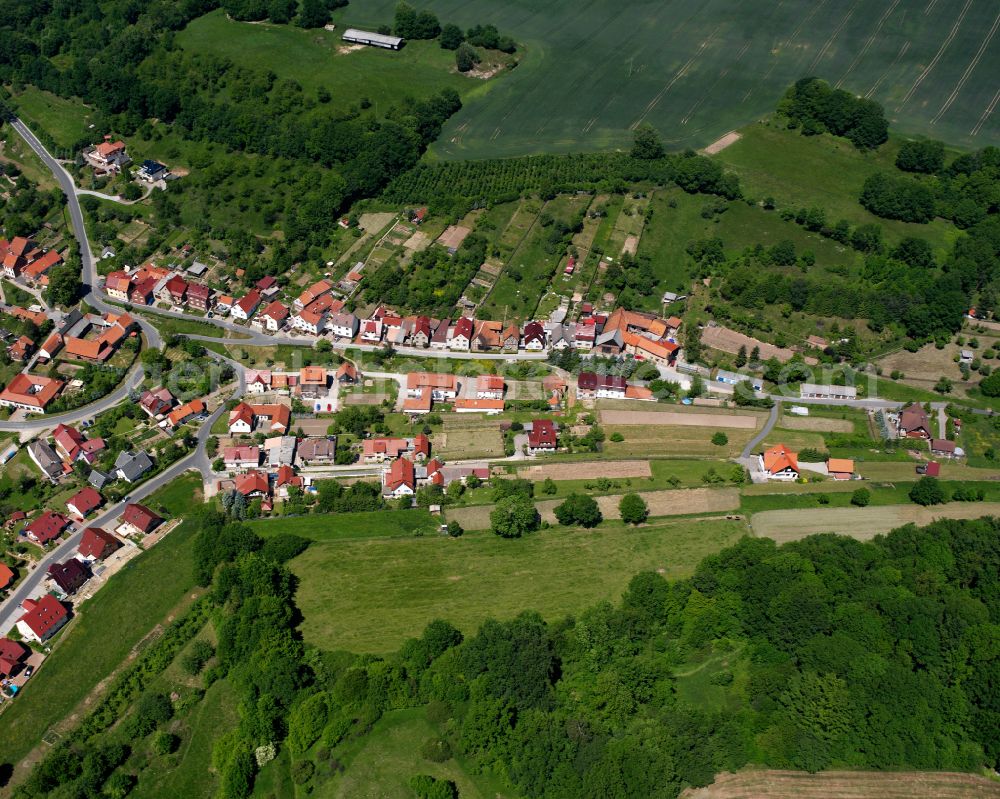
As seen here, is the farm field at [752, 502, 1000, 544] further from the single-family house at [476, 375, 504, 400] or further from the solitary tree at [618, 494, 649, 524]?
the single-family house at [476, 375, 504, 400]

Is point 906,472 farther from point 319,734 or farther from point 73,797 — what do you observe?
point 73,797

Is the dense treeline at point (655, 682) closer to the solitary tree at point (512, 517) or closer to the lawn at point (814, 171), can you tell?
the solitary tree at point (512, 517)

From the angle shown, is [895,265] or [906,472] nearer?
[906,472]

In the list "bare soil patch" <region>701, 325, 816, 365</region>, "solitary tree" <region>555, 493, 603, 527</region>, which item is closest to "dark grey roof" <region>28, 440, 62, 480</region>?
"solitary tree" <region>555, 493, 603, 527</region>

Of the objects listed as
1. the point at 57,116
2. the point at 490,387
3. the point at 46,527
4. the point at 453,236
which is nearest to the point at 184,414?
the point at 46,527

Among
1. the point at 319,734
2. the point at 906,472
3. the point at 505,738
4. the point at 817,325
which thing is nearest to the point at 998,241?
the point at 817,325

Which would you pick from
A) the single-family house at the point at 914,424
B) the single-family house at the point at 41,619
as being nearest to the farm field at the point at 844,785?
the single-family house at the point at 914,424
